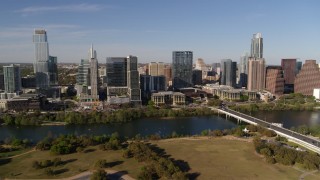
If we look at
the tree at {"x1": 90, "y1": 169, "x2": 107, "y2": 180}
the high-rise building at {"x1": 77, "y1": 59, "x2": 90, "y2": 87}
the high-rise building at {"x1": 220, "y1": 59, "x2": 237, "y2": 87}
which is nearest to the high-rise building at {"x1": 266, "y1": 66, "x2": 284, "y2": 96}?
the high-rise building at {"x1": 220, "y1": 59, "x2": 237, "y2": 87}

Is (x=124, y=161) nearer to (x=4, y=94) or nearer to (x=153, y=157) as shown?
(x=153, y=157)

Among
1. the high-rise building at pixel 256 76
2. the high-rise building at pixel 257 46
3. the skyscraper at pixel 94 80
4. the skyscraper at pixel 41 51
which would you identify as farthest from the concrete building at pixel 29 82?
the high-rise building at pixel 257 46

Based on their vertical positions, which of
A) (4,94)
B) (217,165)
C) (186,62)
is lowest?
(217,165)

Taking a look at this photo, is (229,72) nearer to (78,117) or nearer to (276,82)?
(276,82)

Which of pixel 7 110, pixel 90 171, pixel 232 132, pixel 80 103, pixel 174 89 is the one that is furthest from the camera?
pixel 174 89

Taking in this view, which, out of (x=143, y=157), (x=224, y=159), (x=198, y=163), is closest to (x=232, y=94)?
(x=224, y=159)

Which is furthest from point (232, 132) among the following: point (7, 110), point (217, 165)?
point (7, 110)
